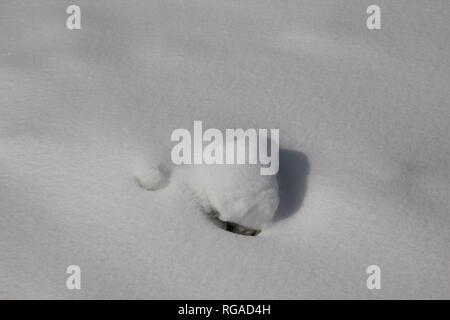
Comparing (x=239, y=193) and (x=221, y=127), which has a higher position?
(x=221, y=127)

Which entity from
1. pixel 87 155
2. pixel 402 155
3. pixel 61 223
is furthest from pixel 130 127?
pixel 402 155

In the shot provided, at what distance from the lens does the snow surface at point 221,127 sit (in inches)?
61.5

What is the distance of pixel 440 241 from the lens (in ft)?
5.40

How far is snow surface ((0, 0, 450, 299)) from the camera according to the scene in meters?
Answer: 1.56

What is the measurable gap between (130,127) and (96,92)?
309 mm

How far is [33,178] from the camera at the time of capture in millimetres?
1770

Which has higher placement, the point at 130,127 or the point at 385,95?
the point at 385,95

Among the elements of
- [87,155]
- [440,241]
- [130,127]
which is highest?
[130,127]

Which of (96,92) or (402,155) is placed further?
(96,92)

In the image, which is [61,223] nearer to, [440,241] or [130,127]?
[130,127]

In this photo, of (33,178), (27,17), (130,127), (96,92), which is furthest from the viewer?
(27,17)

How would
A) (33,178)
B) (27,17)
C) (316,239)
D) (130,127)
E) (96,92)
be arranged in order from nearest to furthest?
(316,239)
(33,178)
(130,127)
(96,92)
(27,17)

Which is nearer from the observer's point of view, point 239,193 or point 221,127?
point 239,193

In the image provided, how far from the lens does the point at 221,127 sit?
191 centimetres
